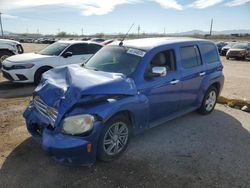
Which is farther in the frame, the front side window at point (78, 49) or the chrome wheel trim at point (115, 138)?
the front side window at point (78, 49)

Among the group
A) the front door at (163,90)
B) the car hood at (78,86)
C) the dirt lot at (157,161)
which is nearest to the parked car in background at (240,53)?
the dirt lot at (157,161)

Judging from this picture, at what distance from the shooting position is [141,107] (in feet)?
13.4

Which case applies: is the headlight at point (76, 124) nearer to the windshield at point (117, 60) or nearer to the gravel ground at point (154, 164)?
the gravel ground at point (154, 164)

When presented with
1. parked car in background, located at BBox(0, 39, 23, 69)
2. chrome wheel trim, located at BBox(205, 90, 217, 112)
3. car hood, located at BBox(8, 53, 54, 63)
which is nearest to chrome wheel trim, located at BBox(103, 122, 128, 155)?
chrome wheel trim, located at BBox(205, 90, 217, 112)

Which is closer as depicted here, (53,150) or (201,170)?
(53,150)

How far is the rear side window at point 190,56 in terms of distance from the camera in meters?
5.14

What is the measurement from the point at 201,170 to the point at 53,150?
2101 millimetres

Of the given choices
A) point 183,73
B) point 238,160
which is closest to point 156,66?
point 183,73

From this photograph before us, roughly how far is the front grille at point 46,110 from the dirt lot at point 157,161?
2.28ft

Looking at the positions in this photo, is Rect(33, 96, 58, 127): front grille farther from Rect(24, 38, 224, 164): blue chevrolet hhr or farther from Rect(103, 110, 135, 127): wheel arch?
Rect(103, 110, 135, 127): wheel arch

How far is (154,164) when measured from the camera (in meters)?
3.93

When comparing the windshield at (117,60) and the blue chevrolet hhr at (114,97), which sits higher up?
the windshield at (117,60)

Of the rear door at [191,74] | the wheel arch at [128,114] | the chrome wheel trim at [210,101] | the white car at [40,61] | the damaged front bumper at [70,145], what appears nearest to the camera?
the damaged front bumper at [70,145]

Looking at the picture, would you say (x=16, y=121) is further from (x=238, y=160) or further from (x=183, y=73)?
(x=238, y=160)
